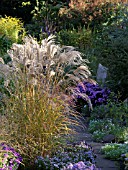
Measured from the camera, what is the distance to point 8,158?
13.6 ft

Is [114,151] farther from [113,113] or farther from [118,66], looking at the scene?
[118,66]

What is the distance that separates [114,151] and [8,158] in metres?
1.66

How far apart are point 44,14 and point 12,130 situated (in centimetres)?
1163

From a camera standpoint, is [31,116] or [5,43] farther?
[5,43]

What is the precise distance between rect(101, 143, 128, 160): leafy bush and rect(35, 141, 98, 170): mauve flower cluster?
13.6 inches

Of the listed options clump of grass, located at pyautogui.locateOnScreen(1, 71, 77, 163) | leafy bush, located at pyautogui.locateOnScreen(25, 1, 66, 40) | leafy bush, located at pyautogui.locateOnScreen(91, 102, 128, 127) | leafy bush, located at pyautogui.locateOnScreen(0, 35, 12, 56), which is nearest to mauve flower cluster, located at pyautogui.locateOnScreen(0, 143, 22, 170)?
clump of grass, located at pyautogui.locateOnScreen(1, 71, 77, 163)

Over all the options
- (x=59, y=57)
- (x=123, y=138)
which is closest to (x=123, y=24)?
(x=123, y=138)

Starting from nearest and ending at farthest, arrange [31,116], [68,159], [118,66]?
1. [31,116]
2. [68,159]
3. [118,66]

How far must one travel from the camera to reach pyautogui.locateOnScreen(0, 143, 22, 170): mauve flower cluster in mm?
3977

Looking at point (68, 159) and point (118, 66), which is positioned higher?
point (118, 66)

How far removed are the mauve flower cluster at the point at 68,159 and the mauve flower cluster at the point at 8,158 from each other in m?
0.37

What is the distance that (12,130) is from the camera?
444 cm

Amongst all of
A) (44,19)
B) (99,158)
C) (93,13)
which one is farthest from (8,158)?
(44,19)

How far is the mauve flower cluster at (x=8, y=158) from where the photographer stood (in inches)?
157
